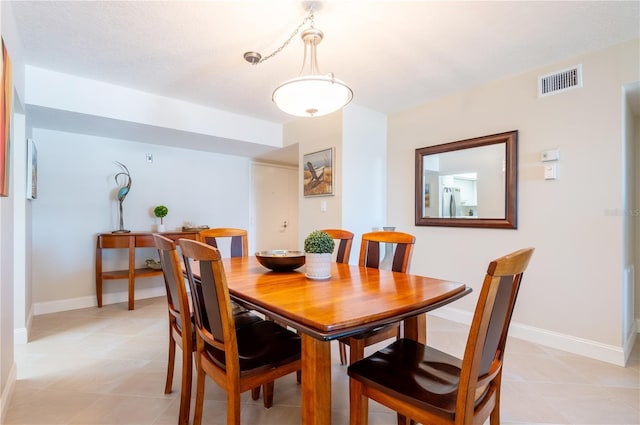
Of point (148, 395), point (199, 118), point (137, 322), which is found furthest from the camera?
point (199, 118)

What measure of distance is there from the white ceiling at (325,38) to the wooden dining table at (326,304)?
155cm

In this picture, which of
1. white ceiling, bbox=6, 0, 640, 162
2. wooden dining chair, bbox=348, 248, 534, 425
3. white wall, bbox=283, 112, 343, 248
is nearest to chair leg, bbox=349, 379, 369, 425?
wooden dining chair, bbox=348, 248, 534, 425

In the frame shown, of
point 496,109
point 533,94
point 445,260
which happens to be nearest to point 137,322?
point 445,260

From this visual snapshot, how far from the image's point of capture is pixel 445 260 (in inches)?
124

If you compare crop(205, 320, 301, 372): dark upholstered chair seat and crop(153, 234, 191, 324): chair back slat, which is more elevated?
crop(153, 234, 191, 324): chair back slat

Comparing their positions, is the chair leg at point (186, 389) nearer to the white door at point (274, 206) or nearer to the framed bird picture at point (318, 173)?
the framed bird picture at point (318, 173)

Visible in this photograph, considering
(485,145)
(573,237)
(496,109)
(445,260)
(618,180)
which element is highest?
(496,109)

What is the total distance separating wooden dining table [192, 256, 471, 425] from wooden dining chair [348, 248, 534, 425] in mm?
212

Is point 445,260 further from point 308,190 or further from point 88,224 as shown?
point 88,224

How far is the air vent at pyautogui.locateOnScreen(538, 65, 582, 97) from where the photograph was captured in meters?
2.37

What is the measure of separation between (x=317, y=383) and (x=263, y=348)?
0.45 meters

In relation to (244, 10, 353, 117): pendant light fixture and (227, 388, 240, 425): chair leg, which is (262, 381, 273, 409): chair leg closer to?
(227, 388, 240, 425): chair leg

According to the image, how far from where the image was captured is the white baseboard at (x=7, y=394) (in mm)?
1586

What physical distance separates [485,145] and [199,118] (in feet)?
9.65
